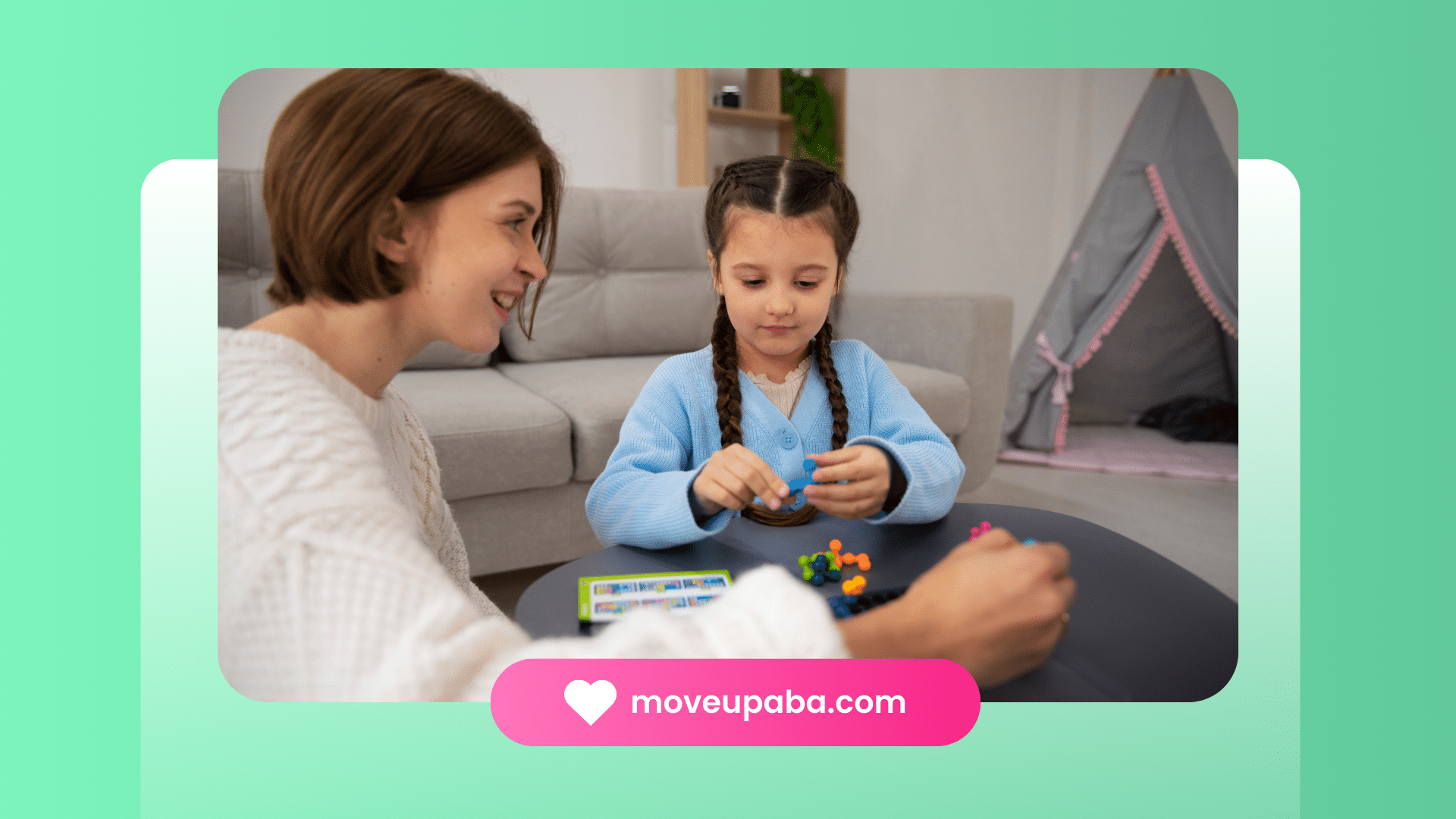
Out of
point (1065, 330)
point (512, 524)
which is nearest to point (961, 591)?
point (1065, 330)

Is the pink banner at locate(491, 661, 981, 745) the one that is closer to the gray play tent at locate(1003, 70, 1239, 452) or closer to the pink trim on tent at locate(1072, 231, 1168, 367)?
the gray play tent at locate(1003, 70, 1239, 452)

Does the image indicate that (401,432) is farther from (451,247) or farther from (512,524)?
(512,524)

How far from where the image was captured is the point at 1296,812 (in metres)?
0.68

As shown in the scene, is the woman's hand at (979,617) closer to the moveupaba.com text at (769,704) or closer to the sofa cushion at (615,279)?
the moveupaba.com text at (769,704)

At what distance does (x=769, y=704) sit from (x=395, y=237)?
1.54 ft

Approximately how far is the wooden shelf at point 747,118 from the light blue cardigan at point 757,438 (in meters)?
0.21

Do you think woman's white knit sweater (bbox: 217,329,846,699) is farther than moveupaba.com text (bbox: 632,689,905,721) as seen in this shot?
No

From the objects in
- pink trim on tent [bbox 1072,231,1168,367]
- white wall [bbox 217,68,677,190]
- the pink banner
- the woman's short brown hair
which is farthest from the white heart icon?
pink trim on tent [bbox 1072,231,1168,367]

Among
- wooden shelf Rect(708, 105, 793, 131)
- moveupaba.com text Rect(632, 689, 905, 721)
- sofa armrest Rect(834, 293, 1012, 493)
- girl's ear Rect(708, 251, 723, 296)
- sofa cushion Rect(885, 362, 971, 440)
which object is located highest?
wooden shelf Rect(708, 105, 793, 131)

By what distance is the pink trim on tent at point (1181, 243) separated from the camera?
712 millimetres

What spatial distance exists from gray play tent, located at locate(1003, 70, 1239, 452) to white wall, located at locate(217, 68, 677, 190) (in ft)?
1.42

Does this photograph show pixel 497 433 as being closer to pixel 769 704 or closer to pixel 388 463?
pixel 388 463

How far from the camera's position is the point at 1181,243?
2.49 feet

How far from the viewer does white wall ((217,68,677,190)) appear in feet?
2.13
